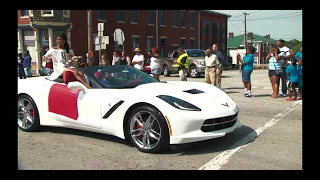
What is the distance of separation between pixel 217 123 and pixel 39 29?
79.7 ft

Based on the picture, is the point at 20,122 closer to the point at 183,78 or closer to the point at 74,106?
the point at 74,106

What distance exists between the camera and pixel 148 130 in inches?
184

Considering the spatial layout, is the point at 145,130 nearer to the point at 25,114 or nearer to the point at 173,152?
the point at 173,152

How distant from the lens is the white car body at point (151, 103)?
4.44 meters

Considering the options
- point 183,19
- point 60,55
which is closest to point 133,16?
point 183,19

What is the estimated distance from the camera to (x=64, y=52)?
678cm

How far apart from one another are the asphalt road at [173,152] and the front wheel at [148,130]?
0.12 m

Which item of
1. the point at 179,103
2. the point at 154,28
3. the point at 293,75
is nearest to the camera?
the point at 179,103

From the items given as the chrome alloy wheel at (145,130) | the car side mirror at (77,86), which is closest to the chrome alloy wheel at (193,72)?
the car side mirror at (77,86)

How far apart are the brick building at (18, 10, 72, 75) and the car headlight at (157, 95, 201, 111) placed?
902 inches

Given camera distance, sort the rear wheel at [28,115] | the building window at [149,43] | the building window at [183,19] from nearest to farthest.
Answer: the rear wheel at [28,115] → the building window at [149,43] → the building window at [183,19]

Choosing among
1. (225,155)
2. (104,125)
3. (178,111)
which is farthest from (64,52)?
(225,155)

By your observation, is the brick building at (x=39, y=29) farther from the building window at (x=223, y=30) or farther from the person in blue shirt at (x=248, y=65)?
the building window at (x=223, y=30)
